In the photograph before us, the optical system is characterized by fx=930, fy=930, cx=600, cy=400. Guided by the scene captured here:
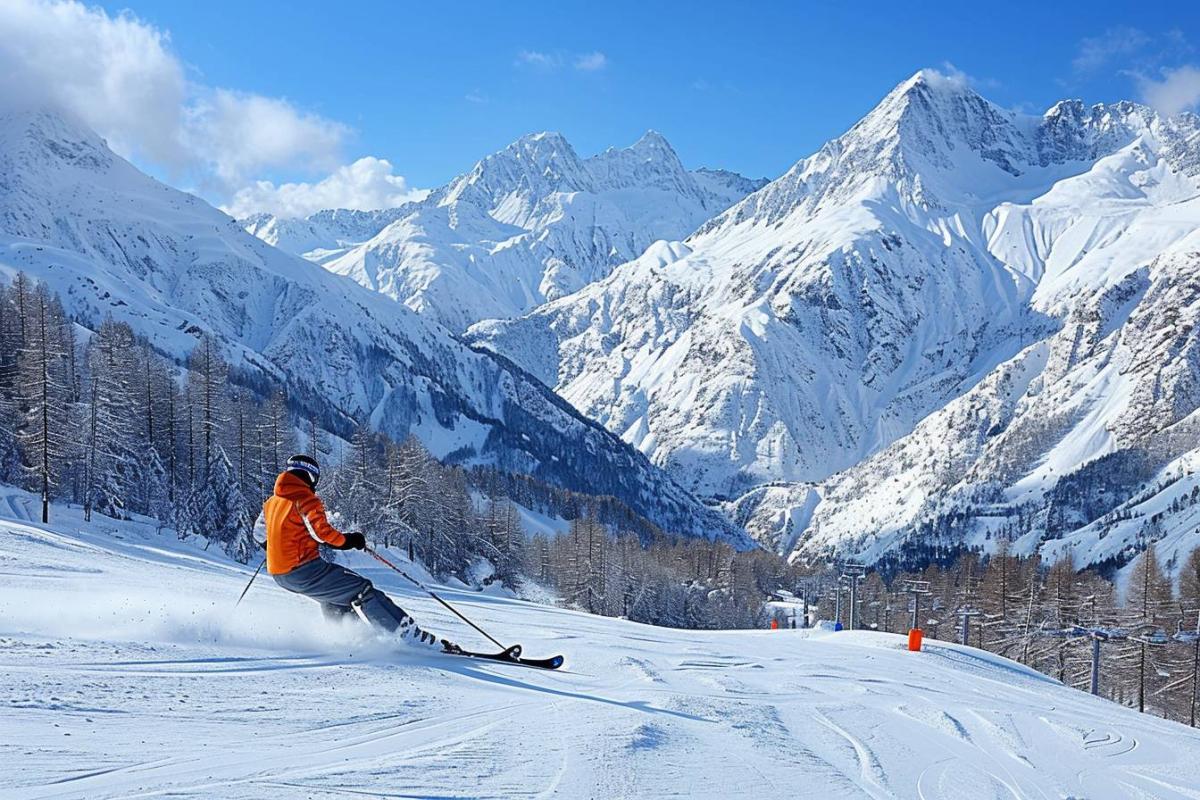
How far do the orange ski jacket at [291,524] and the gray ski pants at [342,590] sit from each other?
6.8 inches

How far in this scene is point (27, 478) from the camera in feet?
167

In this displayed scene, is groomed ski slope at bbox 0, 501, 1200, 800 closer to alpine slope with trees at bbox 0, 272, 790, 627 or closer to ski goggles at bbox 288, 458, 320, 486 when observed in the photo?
ski goggles at bbox 288, 458, 320, 486

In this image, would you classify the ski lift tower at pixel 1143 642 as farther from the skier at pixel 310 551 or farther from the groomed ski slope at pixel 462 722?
the skier at pixel 310 551

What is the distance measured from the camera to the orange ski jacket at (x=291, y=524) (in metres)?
12.3

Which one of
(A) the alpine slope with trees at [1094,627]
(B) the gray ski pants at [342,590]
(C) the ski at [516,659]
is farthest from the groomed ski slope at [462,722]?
(A) the alpine slope with trees at [1094,627]

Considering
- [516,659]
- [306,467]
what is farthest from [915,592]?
[306,467]

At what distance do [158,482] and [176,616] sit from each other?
1881 inches

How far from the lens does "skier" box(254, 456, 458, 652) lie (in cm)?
1223

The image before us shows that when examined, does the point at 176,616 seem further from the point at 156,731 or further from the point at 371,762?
the point at 371,762

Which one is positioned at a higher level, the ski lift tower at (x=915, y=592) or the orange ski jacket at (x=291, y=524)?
the orange ski jacket at (x=291, y=524)

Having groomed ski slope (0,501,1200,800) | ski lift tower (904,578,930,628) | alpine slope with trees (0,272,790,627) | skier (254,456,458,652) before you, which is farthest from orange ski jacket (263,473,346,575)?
ski lift tower (904,578,930,628)

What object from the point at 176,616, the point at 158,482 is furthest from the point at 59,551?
the point at 158,482

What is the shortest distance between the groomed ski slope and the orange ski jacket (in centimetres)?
124

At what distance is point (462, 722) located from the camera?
32.0 feet
